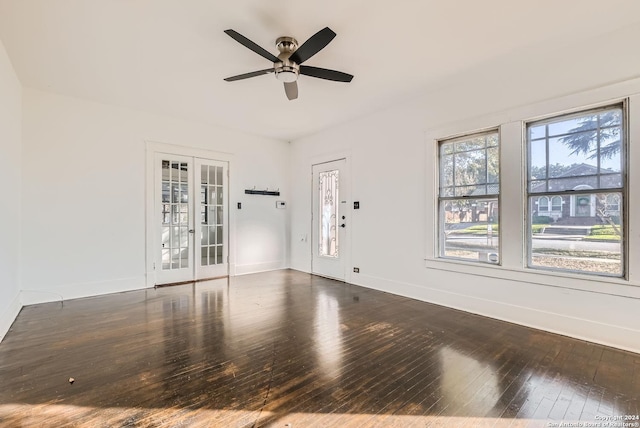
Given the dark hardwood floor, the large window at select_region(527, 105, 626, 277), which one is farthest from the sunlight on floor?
the large window at select_region(527, 105, 626, 277)

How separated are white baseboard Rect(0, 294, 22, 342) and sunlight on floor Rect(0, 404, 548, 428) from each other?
1569 millimetres

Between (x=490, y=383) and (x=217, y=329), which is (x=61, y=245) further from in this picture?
(x=490, y=383)

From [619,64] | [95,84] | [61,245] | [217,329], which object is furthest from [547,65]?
[61,245]

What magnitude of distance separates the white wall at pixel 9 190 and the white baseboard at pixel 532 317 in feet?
14.9

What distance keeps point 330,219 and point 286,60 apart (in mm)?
3300

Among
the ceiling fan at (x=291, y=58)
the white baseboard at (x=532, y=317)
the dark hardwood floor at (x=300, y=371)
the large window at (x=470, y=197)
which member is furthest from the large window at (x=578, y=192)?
the ceiling fan at (x=291, y=58)

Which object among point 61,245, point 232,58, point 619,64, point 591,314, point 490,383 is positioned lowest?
point 490,383

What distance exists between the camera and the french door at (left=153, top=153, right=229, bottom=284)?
500 cm

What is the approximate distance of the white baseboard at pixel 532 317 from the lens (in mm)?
2687

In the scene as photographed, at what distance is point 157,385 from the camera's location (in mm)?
2084

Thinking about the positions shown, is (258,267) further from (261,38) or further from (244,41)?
(244,41)

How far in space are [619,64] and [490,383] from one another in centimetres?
304

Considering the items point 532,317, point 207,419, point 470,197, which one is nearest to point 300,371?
point 207,419

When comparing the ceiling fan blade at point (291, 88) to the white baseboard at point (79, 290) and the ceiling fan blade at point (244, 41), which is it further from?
the white baseboard at point (79, 290)
